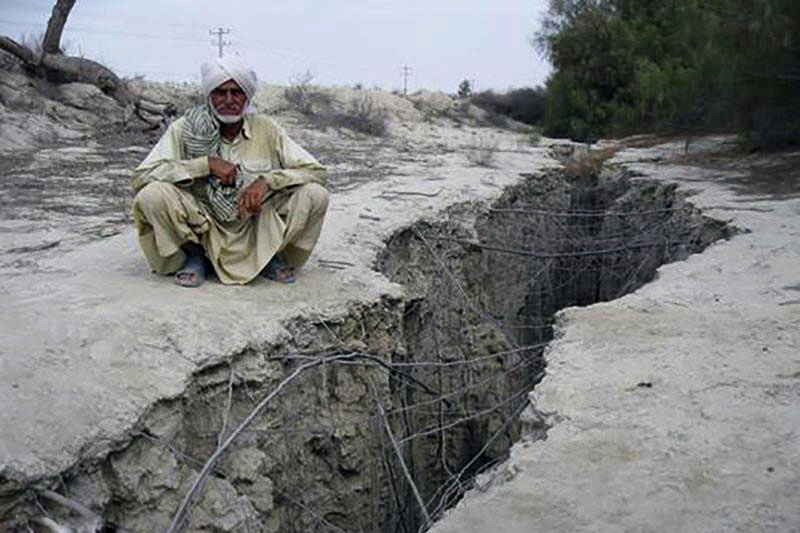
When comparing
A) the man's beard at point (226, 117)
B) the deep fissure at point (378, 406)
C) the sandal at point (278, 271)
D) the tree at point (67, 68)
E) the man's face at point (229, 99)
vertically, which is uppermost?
the tree at point (67, 68)

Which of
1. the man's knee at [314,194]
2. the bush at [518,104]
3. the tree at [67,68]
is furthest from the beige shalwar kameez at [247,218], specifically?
the bush at [518,104]

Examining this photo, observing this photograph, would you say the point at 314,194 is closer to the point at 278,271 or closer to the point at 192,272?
the point at 278,271

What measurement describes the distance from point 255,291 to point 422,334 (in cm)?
167

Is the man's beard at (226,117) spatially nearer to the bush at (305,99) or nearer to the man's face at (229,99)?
the man's face at (229,99)

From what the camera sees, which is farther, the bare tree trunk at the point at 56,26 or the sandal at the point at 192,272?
the bare tree trunk at the point at 56,26

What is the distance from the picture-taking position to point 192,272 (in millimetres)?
4414

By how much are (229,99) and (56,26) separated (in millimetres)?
10557

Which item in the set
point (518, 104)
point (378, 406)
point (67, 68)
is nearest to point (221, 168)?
point (378, 406)

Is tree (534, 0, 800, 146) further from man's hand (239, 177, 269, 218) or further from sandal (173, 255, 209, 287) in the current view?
sandal (173, 255, 209, 287)

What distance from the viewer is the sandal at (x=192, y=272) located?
437 centimetres

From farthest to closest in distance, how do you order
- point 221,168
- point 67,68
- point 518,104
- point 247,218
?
point 518,104 < point 67,68 < point 247,218 < point 221,168

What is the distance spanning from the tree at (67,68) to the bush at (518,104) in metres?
15.0

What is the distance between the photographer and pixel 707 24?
955cm

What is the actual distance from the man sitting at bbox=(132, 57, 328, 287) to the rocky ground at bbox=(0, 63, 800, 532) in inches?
7.4
